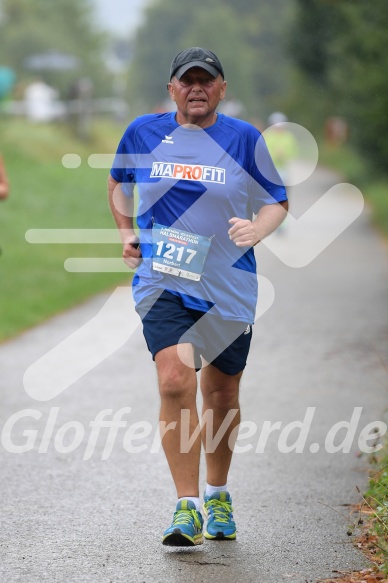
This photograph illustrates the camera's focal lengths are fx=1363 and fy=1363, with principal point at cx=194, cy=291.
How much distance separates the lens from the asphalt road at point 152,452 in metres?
5.46

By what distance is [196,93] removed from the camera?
5.62m

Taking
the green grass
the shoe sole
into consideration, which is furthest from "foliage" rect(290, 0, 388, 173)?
the shoe sole

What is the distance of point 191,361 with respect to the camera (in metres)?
5.64

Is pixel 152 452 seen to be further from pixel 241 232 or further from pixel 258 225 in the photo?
pixel 241 232

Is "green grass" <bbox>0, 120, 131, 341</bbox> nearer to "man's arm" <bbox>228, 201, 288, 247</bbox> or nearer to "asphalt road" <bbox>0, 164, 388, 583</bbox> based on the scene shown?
"asphalt road" <bbox>0, 164, 388, 583</bbox>

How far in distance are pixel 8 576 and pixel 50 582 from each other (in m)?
0.18

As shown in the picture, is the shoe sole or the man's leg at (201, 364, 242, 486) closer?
the shoe sole

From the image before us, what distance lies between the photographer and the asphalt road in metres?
5.46

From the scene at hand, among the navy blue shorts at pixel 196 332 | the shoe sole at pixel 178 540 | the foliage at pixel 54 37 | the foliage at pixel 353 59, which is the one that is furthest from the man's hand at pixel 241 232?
the foliage at pixel 54 37

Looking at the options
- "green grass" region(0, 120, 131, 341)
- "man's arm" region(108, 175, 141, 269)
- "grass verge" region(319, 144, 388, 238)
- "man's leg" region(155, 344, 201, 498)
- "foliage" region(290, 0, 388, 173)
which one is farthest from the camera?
"grass verge" region(319, 144, 388, 238)

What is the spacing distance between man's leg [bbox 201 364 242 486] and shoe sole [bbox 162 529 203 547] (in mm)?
505

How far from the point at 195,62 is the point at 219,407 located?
4.84 feet

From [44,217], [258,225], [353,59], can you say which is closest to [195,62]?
[258,225]

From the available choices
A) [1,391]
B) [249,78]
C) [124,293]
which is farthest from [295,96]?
[1,391]
